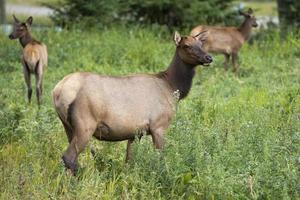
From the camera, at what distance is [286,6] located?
2028 centimetres

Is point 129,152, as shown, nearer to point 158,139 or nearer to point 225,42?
point 158,139

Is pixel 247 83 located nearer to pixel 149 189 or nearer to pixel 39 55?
pixel 39 55

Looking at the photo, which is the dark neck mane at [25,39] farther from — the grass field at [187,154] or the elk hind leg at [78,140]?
the elk hind leg at [78,140]

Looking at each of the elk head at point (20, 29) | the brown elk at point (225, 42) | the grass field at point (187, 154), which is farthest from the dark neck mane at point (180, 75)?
the brown elk at point (225, 42)

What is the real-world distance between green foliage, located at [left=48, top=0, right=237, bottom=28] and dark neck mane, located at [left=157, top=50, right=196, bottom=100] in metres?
10.0

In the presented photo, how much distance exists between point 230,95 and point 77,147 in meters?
5.41

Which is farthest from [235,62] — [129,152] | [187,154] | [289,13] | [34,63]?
[187,154]

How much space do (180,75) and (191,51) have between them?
0.32 m

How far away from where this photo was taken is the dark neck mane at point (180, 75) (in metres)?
9.27

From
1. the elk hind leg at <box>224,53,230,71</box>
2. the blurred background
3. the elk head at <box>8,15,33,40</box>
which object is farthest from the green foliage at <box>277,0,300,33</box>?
the elk head at <box>8,15,33,40</box>

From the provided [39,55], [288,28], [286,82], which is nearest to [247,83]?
[286,82]

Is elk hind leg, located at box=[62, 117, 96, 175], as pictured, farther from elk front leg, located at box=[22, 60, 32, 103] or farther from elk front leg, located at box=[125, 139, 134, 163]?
elk front leg, located at box=[22, 60, 32, 103]

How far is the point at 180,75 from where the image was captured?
9.32 m

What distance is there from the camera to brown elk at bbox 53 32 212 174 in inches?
318
